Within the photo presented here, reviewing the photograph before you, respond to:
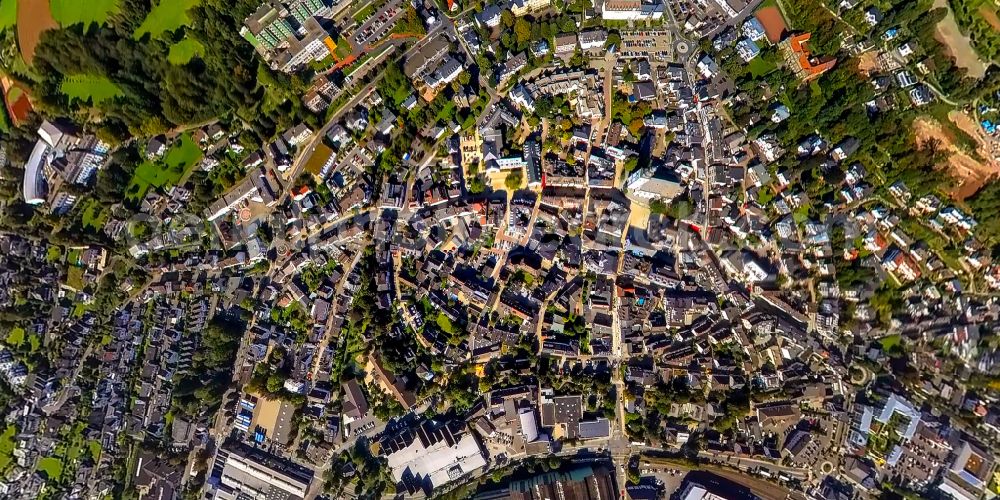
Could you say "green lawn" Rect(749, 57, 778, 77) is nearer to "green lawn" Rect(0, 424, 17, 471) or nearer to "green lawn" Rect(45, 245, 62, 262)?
"green lawn" Rect(45, 245, 62, 262)

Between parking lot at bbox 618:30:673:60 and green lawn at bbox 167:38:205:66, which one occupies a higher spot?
parking lot at bbox 618:30:673:60

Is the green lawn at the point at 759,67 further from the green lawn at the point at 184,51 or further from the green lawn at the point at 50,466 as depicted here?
the green lawn at the point at 50,466

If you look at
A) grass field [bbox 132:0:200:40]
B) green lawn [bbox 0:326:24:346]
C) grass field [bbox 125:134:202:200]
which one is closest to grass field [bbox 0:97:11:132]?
grass field [bbox 125:134:202:200]

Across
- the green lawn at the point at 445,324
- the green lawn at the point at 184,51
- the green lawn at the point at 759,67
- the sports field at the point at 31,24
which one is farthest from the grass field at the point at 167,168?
the green lawn at the point at 759,67

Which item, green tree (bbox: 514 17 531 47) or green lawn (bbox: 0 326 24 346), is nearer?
green tree (bbox: 514 17 531 47)

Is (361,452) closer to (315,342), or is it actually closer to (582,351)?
(315,342)

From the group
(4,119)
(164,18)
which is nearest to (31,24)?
(4,119)
